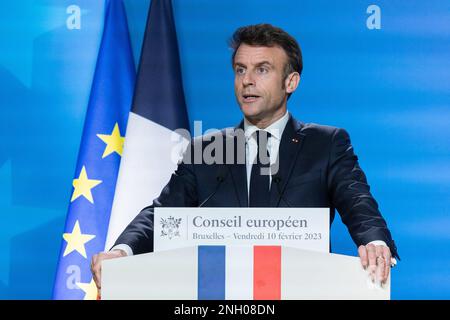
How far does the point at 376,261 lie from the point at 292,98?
2.05m

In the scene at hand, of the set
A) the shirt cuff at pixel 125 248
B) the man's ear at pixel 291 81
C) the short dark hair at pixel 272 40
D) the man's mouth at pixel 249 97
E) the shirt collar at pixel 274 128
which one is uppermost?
the short dark hair at pixel 272 40

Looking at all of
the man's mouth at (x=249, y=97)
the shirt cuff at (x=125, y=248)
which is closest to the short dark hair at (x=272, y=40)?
the man's mouth at (x=249, y=97)

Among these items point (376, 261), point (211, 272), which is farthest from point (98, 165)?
point (376, 261)

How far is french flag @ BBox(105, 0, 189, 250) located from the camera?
3.77m

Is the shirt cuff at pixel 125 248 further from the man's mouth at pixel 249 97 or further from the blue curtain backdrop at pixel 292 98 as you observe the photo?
the blue curtain backdrop at pixel 292 98

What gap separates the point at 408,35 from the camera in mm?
4098

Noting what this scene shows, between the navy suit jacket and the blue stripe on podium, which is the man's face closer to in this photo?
the navy suit jacket

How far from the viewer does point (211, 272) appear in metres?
2.12

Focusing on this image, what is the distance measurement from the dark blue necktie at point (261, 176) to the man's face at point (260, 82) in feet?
0.32

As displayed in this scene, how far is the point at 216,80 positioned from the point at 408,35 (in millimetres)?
1068

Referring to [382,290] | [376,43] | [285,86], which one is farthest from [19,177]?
[382,290]

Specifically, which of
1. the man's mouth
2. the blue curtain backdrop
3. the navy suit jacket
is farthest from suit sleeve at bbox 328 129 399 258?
the blue curtain backdrop

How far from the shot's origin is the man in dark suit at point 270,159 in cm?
289

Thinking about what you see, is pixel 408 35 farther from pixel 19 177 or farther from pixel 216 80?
pixel 19 177
